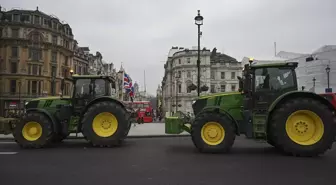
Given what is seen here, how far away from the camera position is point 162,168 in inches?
238

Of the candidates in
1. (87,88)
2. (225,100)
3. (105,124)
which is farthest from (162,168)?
(87,88)

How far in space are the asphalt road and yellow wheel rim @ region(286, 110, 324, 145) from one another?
0.67 metres

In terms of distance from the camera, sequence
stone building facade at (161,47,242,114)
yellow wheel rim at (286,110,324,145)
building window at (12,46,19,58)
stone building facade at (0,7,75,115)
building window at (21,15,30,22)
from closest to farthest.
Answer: yellow wheel rim at (286,110,324,145) < stone building facade at (0,7,75,115) < building window at (12,46,19,58) < building window at (21,15,30,22) < stone building facade at (161,47,242,114)

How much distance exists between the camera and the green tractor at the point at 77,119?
29.7 ft

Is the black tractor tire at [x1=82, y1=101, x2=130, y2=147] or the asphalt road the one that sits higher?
the black tractor tire at [x1=82, y1=101, x2=130, y2=147]

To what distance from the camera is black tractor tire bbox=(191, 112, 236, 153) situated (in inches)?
305

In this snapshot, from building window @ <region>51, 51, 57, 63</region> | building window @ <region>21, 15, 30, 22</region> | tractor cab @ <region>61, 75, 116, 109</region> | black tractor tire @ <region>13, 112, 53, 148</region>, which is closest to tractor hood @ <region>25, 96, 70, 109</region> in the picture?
tractor cab @ <region>61, 75, 116, 109</region>

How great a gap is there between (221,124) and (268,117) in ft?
4.92

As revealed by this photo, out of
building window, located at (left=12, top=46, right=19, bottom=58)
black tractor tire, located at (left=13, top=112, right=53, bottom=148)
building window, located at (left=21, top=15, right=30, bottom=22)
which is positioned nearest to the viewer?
black tractor tire, located at (left=13, top=112, right=53, bottom=148)

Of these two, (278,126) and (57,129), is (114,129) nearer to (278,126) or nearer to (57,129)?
(57,129)

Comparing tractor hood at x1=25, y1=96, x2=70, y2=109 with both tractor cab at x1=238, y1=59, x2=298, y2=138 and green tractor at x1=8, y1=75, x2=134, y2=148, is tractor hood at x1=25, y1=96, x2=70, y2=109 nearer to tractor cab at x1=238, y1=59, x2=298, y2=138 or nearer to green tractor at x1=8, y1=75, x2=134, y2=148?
green tractor at x1=8, y1=75, x2=134, y2=148

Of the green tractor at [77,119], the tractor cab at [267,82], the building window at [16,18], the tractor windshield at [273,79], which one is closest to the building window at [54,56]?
the building window at [16,18]

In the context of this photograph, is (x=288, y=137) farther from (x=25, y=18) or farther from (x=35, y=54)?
(x=25, y=18)

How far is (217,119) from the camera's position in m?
7.82
